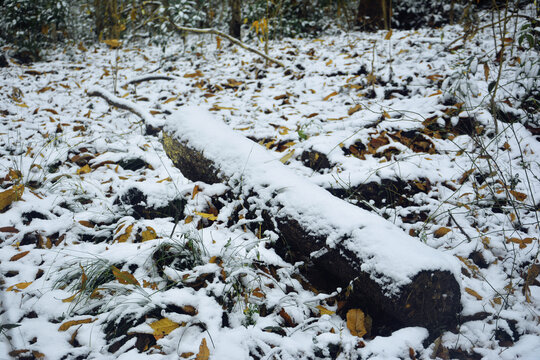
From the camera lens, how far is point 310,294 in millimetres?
1432

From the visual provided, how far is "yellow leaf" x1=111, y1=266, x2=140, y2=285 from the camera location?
1346 millimetres

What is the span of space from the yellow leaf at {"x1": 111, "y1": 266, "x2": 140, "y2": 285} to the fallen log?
0.72 m

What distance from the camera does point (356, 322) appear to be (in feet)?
4.05

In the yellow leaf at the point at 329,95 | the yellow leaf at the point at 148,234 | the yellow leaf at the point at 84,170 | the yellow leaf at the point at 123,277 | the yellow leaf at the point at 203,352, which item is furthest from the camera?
the yellow leaf at the point at 329,95

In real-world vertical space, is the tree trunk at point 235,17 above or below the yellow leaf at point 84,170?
above

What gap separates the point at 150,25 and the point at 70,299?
707cm

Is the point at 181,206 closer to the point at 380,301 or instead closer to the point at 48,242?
the point at 48,242

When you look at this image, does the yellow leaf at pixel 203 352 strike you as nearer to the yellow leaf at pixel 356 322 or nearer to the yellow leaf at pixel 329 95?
the yellow leaf at pixel 356 322

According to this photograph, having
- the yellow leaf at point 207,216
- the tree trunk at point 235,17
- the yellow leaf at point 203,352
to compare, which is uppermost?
the tree trunk at point 235,17

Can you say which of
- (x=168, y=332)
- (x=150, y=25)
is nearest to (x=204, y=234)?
(x=168, y=332)

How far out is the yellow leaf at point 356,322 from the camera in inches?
47.5

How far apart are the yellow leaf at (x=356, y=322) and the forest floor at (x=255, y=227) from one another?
5 cm

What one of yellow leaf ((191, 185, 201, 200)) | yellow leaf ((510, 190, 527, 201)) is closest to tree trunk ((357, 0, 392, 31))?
yellow leaf ((510, 190, 527, 201))

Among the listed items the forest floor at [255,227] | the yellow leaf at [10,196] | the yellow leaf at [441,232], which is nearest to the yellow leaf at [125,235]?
the forest floor at [255,227]
